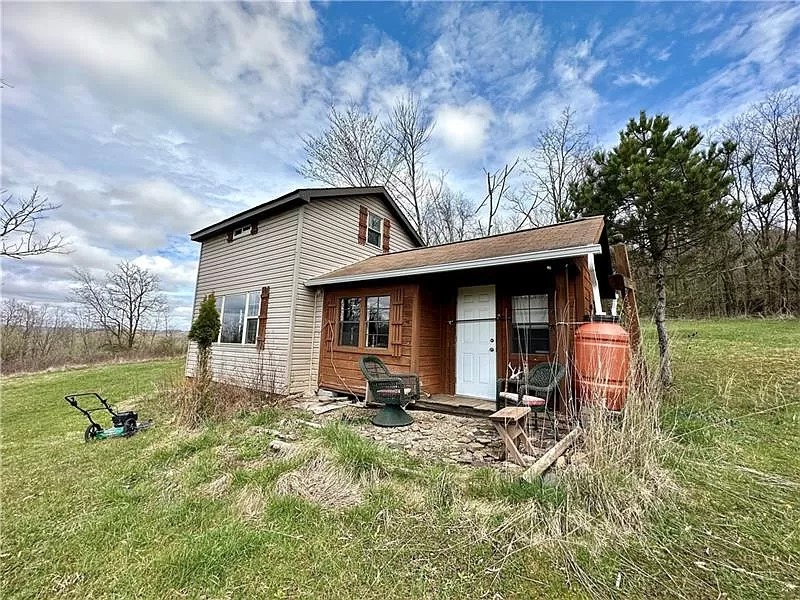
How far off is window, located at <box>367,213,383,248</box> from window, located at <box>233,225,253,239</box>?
305 centimetres

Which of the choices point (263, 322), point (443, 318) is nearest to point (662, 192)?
point (443, 318)

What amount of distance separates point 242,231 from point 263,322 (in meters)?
2.76

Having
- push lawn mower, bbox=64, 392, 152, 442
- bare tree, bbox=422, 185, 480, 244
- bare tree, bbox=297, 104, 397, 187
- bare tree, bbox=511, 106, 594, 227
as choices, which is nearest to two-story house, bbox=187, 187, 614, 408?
push lawn mower, bbox=64, 392, 152, 442

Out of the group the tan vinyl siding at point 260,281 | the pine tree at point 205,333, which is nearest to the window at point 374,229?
the tan vinyl siding at point 260,281

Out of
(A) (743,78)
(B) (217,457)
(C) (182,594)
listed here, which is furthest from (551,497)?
(A) (743,78)

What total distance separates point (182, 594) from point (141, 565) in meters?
0.52

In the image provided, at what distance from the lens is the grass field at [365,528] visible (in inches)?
83.3

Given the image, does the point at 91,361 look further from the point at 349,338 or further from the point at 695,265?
the point at 695,265

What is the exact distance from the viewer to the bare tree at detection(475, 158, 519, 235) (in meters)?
16.6

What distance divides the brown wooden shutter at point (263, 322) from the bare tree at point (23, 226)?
4088 millimetres

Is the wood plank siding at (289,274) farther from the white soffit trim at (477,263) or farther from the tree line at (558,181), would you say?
the tree line at (558,181)

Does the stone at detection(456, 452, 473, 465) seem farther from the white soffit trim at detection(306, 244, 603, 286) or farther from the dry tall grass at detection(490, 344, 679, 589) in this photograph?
the white soffit trim at detection(306, 244, 603, 286)

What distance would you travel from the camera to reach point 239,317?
29.2ft

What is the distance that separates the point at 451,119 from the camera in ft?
47.9
